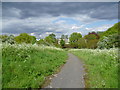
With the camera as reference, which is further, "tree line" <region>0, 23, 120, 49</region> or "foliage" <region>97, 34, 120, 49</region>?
"tree line" <region>0, 23, 120, 49</region>

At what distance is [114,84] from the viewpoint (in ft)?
13.4

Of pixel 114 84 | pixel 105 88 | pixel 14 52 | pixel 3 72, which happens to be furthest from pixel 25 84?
pixel 14 52

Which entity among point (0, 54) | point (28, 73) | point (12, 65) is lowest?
point (28, 73)

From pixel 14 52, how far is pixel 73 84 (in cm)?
528

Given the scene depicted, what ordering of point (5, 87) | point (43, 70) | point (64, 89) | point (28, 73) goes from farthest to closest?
point (43, 70), point (28, 73), point (64, 89), point (5, 87)

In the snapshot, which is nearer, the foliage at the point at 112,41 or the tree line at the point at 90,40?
the foliage at the point at 112,41

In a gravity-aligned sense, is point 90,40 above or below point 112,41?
above

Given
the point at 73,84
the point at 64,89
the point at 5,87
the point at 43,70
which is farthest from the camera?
the point at 43,70

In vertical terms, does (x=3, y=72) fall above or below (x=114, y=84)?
above

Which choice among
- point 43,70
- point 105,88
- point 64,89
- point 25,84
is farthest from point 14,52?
point 105,88

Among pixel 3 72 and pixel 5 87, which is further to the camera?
pixel 3 72

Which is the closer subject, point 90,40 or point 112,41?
point 112,41

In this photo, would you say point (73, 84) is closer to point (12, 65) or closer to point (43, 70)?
point (43, 70)

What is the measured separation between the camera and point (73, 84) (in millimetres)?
4688
